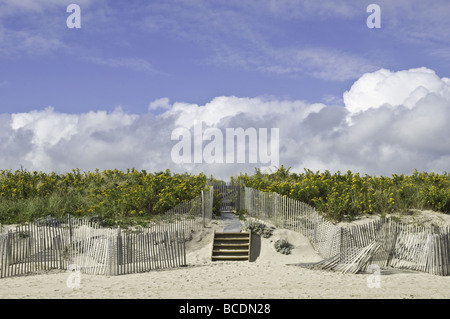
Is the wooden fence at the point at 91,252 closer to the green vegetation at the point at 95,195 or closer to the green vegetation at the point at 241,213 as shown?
the green vegetation at the point at 95,195

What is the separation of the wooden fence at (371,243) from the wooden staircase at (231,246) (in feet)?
7.81

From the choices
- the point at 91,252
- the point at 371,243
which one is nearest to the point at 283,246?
the point at 371,243

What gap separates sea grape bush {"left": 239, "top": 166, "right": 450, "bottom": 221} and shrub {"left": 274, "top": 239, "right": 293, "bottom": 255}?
4091 mm

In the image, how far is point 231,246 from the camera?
18.1m

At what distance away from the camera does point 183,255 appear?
15906mm

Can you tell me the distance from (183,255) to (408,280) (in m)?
6.82

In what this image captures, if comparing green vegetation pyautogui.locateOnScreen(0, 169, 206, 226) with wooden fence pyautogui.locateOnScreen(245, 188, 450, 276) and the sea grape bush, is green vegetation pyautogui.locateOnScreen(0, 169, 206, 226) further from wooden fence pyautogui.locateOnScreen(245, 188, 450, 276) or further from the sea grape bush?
wooden fence pyautogui.locateOnScreen(245, 188, 450, 276)

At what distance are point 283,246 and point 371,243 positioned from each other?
14.8 feet

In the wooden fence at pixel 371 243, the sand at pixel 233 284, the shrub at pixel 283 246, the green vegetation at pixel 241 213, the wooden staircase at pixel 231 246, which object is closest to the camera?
the sand at pixel 233 284

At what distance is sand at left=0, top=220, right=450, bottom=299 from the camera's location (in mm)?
11383

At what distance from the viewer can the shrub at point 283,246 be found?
1777 cm

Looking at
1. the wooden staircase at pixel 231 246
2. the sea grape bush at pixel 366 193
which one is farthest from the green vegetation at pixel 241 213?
the wooden staircase at pixel 231 246

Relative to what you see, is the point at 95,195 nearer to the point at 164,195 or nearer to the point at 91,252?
the point at 164,195
